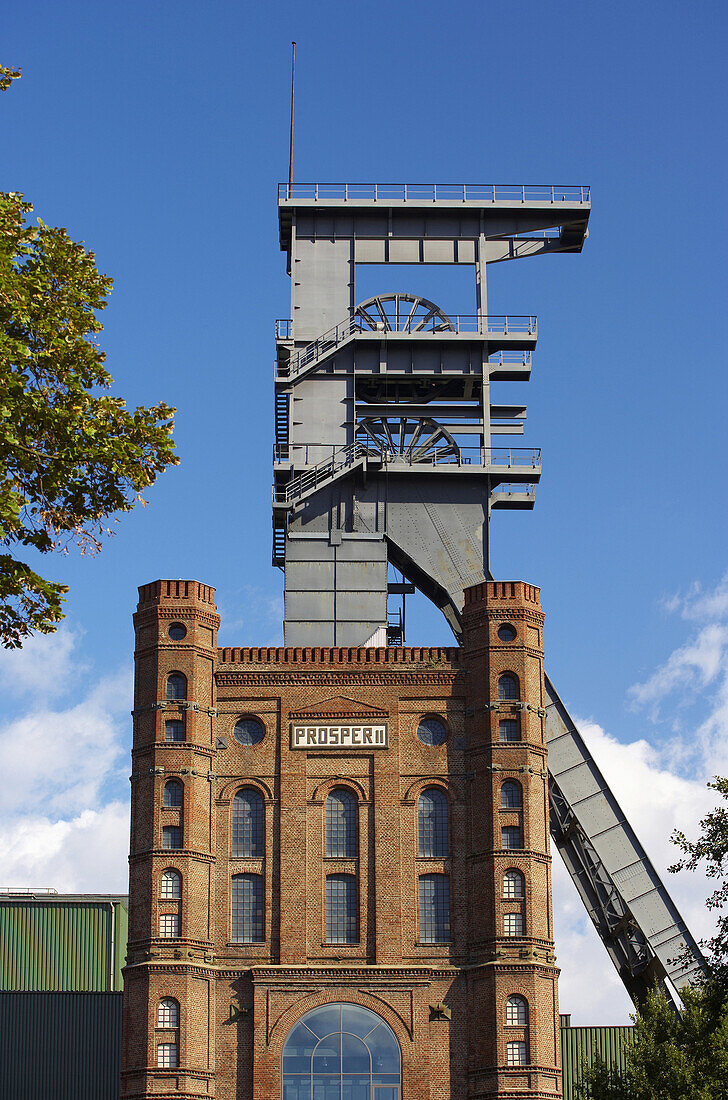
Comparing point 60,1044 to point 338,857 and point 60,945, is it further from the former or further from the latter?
point 338,857

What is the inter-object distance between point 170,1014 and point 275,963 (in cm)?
405

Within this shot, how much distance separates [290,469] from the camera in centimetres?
6888

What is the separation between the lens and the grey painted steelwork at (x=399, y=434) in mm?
65688

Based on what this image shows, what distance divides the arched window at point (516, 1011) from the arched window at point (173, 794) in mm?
13216

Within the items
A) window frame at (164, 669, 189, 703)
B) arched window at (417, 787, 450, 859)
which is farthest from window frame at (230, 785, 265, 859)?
arched window at (417, 787, 450, 859)

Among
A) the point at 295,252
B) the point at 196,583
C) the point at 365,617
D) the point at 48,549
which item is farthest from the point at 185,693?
the point at 48,549

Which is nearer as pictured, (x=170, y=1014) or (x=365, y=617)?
(x=170, y=1014)

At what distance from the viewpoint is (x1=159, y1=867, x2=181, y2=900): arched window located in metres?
59.8

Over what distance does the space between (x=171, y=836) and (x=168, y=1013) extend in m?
6.00

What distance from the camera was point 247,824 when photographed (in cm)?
6197

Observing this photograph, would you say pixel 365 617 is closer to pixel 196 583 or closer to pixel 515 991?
pixel 196 583

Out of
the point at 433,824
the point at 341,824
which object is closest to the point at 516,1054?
the point at 433,824

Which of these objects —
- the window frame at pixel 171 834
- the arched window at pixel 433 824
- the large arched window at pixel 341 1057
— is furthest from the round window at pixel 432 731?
the large arched window at pixel 341 1057

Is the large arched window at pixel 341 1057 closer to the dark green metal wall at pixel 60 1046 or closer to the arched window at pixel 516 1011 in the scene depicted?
the arched window at pixel 516 1011
